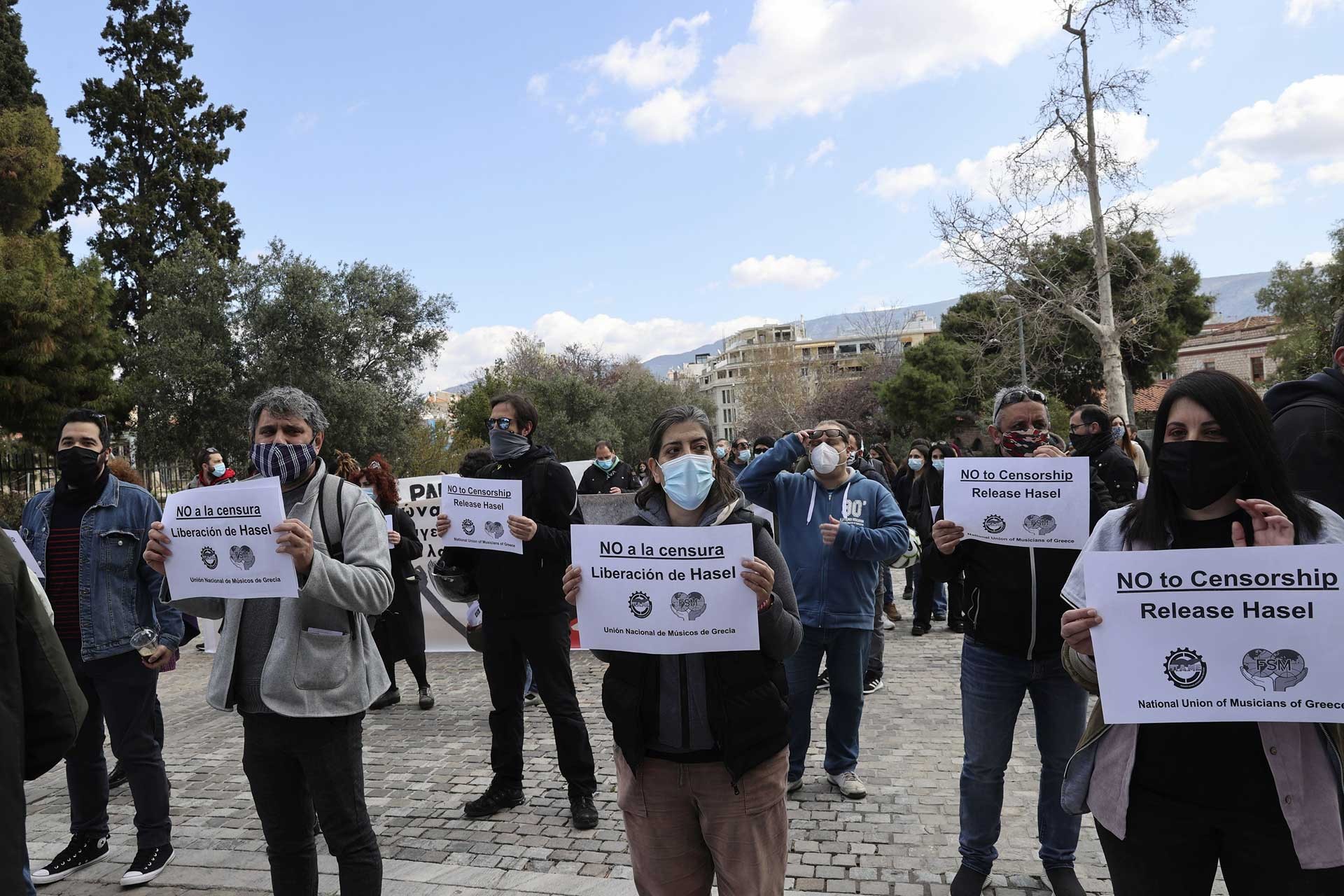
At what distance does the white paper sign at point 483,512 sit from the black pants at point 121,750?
174 centimetres

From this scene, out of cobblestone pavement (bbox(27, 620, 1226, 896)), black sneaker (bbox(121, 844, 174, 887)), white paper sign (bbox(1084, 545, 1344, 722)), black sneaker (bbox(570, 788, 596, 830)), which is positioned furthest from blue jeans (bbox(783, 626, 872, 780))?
black sneaker (bbox(121, 844, 174, 887))

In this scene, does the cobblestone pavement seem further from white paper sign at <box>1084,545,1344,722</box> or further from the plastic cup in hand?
white paper sign at <box>1084,545,1344,722</box>

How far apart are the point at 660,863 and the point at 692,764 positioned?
1.19ft

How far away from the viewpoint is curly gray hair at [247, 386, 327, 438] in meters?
3.52

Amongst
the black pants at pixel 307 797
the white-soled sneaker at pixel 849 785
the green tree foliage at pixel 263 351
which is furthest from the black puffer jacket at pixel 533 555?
the green tree foliage at pixel 263 351

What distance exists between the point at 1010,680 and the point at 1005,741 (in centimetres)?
27

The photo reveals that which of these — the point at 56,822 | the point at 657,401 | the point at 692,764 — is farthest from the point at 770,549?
the point at 657,401

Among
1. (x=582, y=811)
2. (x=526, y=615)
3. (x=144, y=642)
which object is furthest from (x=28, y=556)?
(x=582, y=811)

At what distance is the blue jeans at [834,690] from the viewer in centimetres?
513

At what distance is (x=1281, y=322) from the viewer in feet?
141

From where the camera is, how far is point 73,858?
4.63 meters

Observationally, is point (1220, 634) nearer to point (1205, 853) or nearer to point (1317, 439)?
point (1205, 853)

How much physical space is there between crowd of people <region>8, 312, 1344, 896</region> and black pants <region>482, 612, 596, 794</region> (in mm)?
16

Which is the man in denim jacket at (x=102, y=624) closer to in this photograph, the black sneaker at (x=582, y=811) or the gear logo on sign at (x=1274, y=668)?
the black sneaker at (x=582, y=811)
